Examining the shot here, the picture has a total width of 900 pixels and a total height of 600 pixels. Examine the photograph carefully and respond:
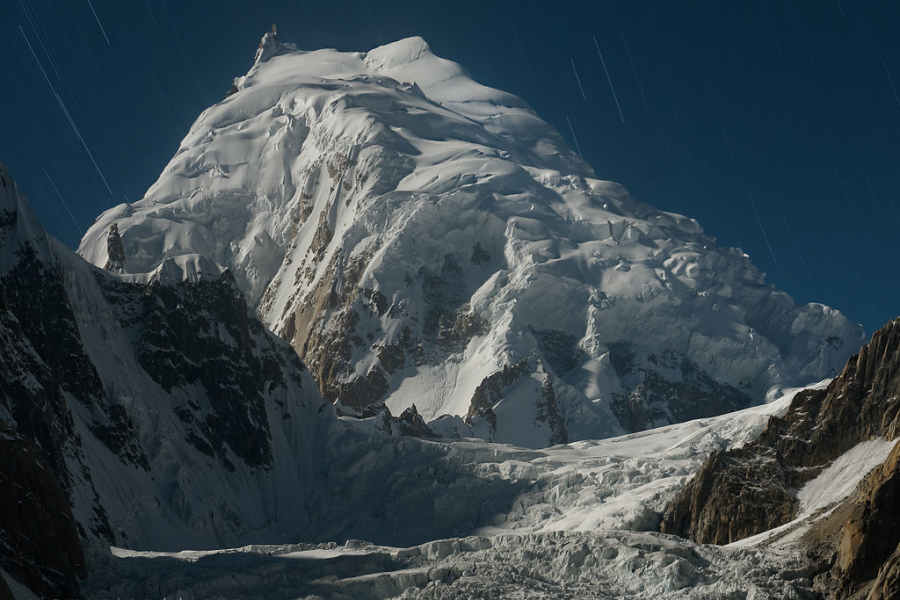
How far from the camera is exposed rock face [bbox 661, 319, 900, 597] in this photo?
5098 inches

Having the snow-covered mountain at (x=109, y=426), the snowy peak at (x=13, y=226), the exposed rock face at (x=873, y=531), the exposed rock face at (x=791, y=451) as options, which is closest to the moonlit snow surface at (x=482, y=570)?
the exposed rock face at (x=873, y=531)

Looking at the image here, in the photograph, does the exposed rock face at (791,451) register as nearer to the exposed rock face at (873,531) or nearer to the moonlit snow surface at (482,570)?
the moonlit snow surface at (482,570)

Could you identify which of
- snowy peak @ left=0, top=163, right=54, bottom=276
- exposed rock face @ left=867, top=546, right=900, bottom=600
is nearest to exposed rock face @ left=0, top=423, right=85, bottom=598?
exposed rock face @ left=867, top=546, right=900, bottom=600

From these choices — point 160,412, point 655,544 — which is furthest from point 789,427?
point 160,412

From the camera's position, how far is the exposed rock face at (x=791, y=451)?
129500 millimetres

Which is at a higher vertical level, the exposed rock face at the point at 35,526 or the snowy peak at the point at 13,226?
Answer: the snowy peak at the point at 13,226

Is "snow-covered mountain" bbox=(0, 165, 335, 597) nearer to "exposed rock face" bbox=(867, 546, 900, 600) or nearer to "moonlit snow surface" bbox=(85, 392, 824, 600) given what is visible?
"moonlit snow surface" bbox=(85, 392, 824, 600)

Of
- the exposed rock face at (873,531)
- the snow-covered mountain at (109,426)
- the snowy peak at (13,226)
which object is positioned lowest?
the exposed rock face at (873,531)

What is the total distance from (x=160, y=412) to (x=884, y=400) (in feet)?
351

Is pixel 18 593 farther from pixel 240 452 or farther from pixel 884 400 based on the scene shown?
pixel 240 452

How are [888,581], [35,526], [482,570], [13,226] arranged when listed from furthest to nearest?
1. [13,226]
2. [482,570]
3. [35,526]
4. [888,581]

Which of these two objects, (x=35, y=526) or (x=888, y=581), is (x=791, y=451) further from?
(x=35, y=526)

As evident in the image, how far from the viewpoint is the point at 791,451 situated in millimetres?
135500

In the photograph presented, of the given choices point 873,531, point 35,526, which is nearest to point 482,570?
point 873,531
